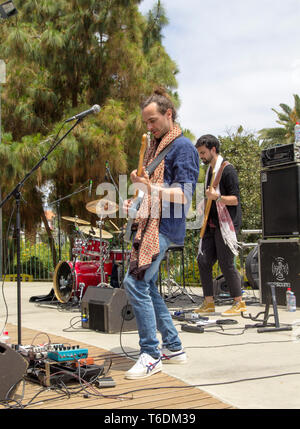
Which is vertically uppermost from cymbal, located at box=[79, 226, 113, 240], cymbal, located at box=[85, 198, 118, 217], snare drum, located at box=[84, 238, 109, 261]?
cymbal, located at box=[85, 198, 118, 217]

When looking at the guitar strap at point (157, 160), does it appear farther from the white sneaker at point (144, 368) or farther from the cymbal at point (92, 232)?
the cymbal at point (92, 232)

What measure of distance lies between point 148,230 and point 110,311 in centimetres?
170

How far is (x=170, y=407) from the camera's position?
96.0 inches

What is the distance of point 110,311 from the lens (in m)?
4.59

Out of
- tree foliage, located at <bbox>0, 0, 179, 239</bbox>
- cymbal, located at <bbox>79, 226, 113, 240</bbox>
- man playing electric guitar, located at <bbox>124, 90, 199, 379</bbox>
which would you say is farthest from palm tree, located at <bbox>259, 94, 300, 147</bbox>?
man playing electric guitar, located at <bbox>124, 90, 199, 379</bbox>

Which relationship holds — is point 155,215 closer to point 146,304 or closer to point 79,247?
point 146,304

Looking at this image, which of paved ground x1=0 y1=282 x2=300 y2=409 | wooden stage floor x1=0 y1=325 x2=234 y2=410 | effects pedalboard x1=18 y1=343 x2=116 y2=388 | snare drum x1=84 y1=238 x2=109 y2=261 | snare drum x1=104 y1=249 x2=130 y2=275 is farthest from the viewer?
snare drum x1=104 y1=249 x2=130 y2=275

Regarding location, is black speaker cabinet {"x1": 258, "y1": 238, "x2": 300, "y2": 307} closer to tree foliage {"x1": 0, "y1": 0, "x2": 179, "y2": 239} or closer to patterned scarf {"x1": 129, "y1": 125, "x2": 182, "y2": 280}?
patterned scarf {"x1": 129, "y1": 125, "x2": 182, "y2": 280}

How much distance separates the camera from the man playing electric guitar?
10.1 ft

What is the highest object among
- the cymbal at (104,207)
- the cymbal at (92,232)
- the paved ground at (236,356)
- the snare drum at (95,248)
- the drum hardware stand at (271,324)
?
the cymbal at (104,207)

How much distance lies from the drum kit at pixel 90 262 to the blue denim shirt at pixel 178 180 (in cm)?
359

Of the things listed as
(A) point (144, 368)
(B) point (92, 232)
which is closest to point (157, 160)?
(A) point (144, 368)

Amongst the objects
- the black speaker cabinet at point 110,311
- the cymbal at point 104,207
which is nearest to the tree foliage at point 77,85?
the cymbal at point 104,207

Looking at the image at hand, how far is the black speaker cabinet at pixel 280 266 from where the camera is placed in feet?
19.2
